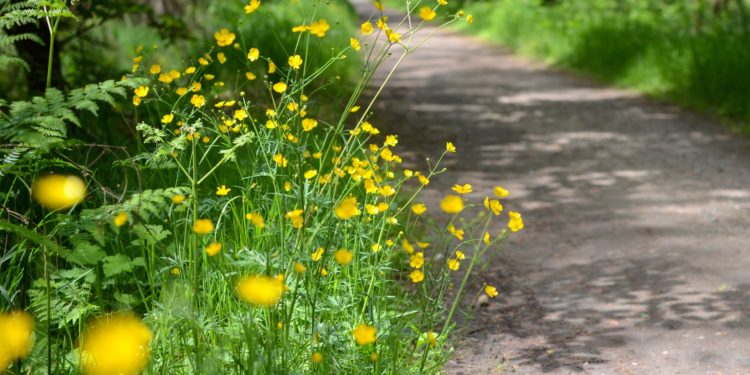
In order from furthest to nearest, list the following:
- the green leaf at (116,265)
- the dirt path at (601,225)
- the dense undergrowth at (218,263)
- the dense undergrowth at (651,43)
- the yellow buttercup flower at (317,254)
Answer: the dense undergrowth at (651,43) → the dirt path at (601,225) → the green leaf at (116,265) → the yellow buttercup flower at (317,254) → the dense undergrowth at (218,263)

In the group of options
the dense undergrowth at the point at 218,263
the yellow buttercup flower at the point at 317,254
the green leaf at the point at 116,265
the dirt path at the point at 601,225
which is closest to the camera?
the dense undergrowth at the point at 218,263

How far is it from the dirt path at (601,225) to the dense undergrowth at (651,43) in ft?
1.55

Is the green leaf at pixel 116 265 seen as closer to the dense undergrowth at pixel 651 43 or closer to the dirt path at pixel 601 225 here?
the dirt path at pixel 601 225

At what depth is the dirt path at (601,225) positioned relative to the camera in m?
3.93

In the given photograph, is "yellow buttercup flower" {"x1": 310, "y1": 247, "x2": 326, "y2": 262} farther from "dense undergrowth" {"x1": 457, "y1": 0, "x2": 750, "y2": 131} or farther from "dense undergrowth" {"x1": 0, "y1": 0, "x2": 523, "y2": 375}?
"dense undergrowth" {"x1": 457, "y1": 0, "x2": 750, "y2": 131}

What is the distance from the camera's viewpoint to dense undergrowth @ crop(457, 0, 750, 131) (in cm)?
998

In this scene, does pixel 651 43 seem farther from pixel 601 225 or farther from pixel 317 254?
pixel 317 254

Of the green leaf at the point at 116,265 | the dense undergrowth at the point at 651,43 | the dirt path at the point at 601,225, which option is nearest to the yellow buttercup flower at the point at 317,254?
the green leaf at the point at 116,265

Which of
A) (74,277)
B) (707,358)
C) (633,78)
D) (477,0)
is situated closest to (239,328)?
(74,277)

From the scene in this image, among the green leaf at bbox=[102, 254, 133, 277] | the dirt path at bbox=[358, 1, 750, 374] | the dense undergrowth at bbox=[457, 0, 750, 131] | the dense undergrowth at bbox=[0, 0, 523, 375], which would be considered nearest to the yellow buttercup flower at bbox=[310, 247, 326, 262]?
the dense undergrowth at bbox=[0, 0, 523, 375]

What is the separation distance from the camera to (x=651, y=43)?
12.2 m

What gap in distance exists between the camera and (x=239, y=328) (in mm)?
2814

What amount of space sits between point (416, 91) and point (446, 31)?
12493 mm

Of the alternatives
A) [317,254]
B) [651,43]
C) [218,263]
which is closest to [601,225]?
[218,263]
